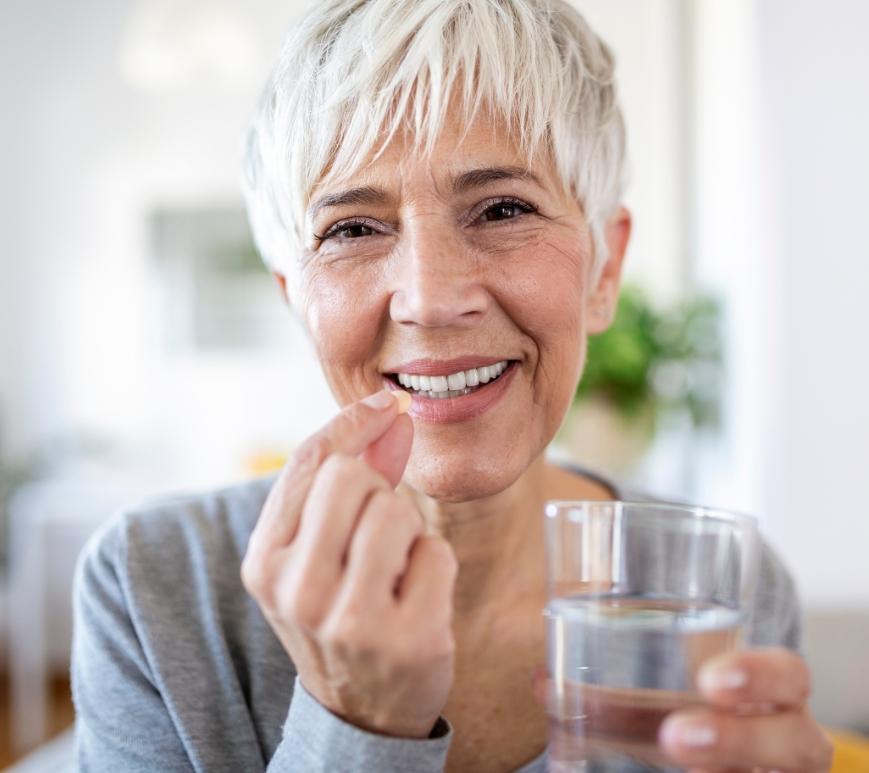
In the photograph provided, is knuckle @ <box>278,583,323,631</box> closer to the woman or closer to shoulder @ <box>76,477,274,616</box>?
the woman

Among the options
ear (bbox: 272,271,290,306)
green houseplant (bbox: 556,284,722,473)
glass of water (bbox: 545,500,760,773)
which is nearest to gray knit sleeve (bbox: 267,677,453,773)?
glass of water (bbox: 545,500,760,773)

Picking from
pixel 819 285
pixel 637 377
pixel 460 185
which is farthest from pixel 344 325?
pixel 637 377

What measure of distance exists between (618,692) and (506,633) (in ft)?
1.97

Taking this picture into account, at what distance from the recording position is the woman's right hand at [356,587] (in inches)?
25.5

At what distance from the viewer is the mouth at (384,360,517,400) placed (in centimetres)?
97

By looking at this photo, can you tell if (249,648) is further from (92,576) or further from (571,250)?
(571,250)

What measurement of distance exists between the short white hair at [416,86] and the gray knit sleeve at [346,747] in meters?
0.51

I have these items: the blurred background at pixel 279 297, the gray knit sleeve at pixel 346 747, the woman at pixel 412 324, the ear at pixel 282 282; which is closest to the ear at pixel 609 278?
the woman at pixel 412 324

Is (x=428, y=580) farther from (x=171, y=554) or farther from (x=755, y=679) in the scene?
(x=171, y=554)

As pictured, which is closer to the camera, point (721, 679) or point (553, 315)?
point (721, 679)

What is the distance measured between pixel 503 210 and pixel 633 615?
51 centimetres

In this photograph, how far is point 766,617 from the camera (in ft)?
4.03

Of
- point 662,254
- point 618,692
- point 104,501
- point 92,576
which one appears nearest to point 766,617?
point 618,692

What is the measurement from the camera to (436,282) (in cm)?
91
